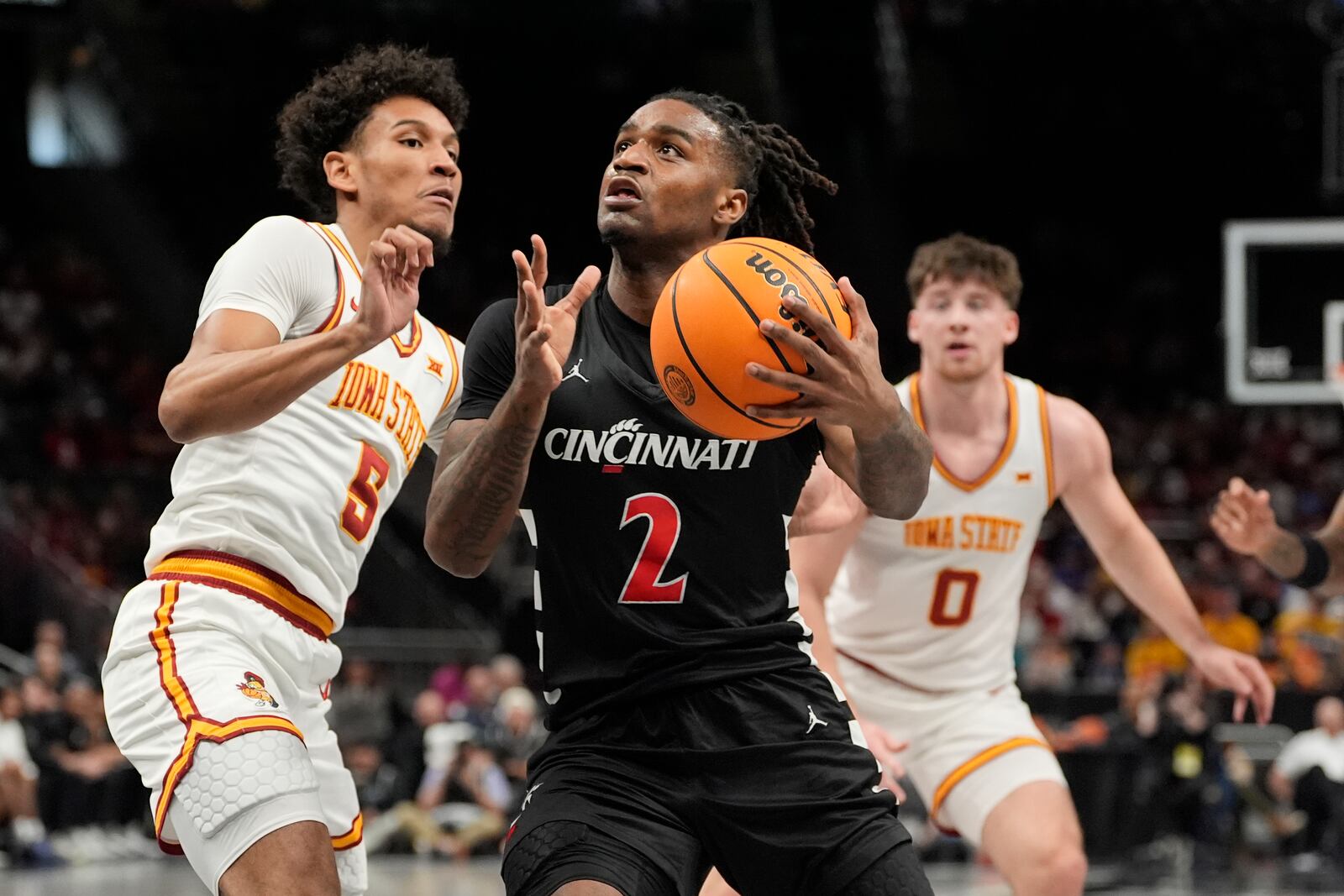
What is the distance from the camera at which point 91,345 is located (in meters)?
23.0

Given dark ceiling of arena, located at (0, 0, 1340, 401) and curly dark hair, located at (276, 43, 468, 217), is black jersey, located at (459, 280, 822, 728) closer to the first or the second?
curly dark hair, located at (276, 43, 468, 217)

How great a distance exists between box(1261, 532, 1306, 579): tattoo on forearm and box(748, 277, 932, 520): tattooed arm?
2.56 metres

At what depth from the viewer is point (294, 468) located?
4312 millimetres

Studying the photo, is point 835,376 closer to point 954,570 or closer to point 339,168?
point 339,168

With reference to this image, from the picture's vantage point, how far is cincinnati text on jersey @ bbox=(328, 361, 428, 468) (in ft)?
14.6

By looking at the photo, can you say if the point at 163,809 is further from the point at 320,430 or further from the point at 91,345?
the point at 91,345

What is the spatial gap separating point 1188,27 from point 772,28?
5.25m

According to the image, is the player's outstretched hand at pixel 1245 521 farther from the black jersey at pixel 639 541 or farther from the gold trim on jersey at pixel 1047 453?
the black jersey at pixel 639 541

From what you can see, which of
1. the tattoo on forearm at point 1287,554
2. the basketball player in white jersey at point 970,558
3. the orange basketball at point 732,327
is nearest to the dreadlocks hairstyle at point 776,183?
the orange basketball at point 732,327

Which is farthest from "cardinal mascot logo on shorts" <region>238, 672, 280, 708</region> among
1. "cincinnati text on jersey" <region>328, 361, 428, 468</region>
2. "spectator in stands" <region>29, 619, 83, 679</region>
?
"spectator in stands" <region>29, 619, 83, 679</region>

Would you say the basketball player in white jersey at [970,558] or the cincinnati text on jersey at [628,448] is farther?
the basketball player in white jersey at [970,558]

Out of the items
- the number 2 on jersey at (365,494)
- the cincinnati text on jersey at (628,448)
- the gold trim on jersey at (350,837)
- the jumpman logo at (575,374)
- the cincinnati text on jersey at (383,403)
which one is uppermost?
the jumpman logo at (575,374)

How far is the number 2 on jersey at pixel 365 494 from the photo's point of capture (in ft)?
14.5

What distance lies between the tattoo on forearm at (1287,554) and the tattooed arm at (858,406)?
256 centimetres
